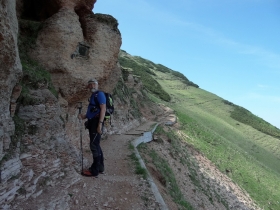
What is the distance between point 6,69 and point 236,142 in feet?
124

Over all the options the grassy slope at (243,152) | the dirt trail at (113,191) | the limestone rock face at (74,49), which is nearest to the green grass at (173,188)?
the dirt trail at (113,191)

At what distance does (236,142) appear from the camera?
3856 cm

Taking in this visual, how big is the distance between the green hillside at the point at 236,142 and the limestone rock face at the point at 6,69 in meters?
19.9

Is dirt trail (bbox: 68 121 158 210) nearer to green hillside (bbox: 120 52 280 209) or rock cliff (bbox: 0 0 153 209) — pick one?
rock cliff (bbox: 0 0 153 209)

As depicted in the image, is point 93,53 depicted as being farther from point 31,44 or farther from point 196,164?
point 196,164

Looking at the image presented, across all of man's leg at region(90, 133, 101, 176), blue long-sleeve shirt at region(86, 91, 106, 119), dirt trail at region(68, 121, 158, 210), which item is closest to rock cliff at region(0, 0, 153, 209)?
dirt trail at region(68, 121, 158, 210)

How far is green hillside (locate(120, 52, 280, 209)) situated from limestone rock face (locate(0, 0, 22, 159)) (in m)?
19.9

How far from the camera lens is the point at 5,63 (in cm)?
582

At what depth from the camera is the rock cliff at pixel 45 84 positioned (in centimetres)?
564

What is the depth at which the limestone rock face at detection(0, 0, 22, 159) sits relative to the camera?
18.4 ft

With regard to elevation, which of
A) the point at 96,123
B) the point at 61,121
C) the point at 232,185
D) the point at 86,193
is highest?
the point at 96,123

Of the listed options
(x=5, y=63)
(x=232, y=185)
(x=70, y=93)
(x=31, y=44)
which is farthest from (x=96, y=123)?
(x=232, y=185)

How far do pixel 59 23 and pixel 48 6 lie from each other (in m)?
1.45

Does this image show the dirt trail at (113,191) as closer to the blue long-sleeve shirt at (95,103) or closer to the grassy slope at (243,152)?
the blue long-sleeve shirt at (95,103)
